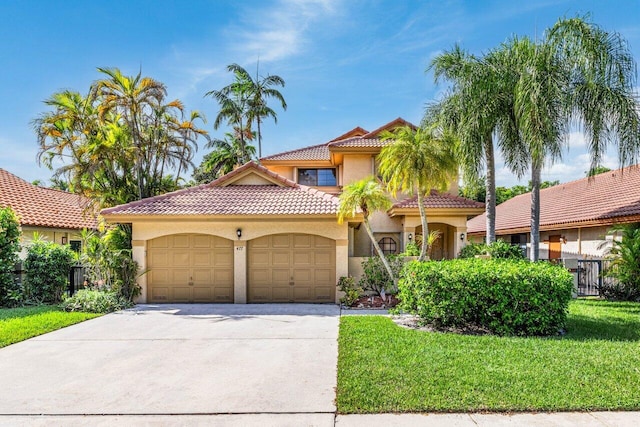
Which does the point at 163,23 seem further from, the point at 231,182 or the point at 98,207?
the point at 98,207

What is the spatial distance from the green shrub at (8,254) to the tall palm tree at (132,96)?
14.7ft

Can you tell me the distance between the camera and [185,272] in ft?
43.1

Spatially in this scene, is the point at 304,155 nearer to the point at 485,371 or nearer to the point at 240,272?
the point at 240,272

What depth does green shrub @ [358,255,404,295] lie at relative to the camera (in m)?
12.8

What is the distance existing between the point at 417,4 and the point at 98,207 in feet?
51.6

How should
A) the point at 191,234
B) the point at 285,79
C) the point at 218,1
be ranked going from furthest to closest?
1. the point at 285,79
2. the point at 191,234
3. the point at 218,1

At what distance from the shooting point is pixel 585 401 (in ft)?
15.9

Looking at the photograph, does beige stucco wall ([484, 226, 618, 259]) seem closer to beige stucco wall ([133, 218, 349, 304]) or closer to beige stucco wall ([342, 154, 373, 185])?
beige stucco wall ([342, 154, 373, 185])

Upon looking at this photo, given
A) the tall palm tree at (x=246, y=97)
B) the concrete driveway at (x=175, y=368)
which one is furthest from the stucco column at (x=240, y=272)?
the tall palm tree at (x=246, y=97)

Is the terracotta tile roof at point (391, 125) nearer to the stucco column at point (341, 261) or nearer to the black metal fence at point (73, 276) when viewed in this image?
the stucco column at point (341, 261)

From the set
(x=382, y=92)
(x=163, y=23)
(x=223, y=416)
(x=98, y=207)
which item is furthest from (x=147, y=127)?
(x=223, y=416)

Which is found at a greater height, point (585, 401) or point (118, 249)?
point (118, 249)

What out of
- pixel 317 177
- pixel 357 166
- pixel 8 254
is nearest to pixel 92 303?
pixel 8 254

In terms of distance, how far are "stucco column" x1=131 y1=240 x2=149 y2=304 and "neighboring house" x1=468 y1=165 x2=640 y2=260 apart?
16.4 m
